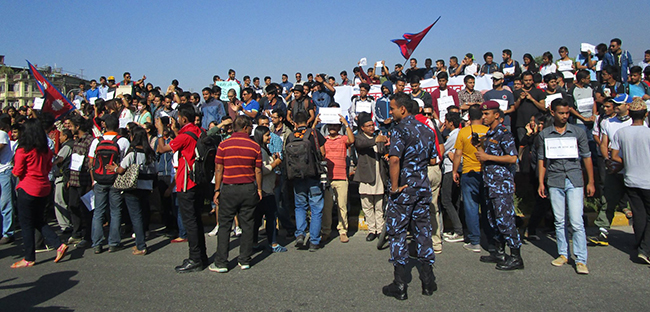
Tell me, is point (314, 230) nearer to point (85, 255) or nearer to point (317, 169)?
point (317, 169)

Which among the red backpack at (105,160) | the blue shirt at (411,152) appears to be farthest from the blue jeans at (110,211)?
the blue shirt at (411,152)

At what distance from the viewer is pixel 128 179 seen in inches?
259

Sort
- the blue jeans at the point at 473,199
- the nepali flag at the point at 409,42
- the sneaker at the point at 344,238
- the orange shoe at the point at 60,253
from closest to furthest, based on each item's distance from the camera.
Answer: the orange shoe at the point at 60,253
the blue jeans at the point at 473,199
the sneaker at the point at 344,238
the nepali flag at the point at 409,42

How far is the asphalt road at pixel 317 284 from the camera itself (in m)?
4.56

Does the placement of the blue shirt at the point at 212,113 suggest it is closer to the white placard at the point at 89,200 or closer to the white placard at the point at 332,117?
the white placard at the point at 89,200

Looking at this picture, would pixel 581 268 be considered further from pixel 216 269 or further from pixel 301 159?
pixel 216 269

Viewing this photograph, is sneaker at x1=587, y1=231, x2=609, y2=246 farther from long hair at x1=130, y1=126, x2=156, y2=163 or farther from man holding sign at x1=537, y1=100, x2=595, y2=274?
long hair at x1=130, y1=126, x2=156, y2=163

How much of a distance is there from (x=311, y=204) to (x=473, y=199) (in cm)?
245

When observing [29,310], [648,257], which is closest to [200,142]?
[29,310]

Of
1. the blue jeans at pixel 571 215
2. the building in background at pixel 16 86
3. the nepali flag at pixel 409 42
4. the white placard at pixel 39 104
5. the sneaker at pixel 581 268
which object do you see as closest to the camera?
the sneaker at pixel 581 268

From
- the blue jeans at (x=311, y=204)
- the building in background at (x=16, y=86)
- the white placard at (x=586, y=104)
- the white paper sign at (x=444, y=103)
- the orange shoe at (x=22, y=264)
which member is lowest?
the orange shoe at (x=22, y=264)

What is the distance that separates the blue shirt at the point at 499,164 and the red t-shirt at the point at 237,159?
308 centimetres

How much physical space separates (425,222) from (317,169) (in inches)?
91.1

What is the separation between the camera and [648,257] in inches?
223
